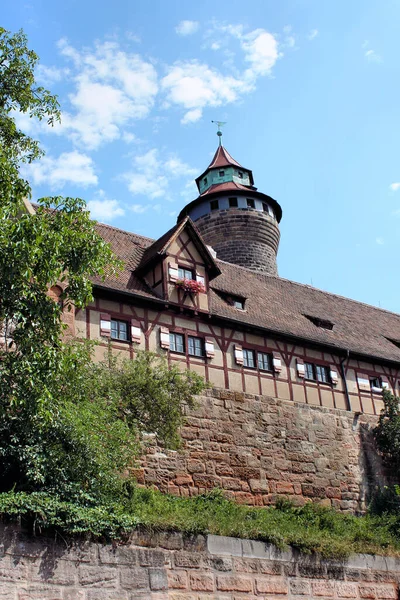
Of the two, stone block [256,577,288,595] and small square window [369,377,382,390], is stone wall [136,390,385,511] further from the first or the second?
stone block [256,577,288,595]

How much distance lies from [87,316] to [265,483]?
20.1 ft

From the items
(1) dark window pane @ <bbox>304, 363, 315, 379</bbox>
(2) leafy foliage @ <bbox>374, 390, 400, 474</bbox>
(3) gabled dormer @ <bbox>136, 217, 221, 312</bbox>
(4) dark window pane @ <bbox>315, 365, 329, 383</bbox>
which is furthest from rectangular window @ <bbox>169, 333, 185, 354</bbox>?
(2) leafy foliage @ <bbox>374, 390, 400, 474</bbox>

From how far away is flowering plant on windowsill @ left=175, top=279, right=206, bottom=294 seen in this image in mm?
21469

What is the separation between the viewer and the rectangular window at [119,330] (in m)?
19.7

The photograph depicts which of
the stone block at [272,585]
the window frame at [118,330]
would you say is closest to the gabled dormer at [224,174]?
the window frame at [118,330]

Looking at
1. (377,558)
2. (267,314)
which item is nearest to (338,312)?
(267,314)

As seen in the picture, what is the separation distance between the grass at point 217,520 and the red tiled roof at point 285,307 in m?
5.45

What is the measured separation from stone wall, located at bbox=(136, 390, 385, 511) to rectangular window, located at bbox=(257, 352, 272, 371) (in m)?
0.96

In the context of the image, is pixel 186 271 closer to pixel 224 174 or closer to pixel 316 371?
pixel 316 371

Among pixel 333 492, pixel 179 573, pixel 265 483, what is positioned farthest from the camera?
pixel 333 492

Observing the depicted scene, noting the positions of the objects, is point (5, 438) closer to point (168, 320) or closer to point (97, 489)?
point (97, 489)

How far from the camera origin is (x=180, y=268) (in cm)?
2205

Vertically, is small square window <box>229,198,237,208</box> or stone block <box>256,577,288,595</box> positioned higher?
small square window <box>229,198,237,208</box>

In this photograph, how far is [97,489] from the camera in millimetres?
12727
